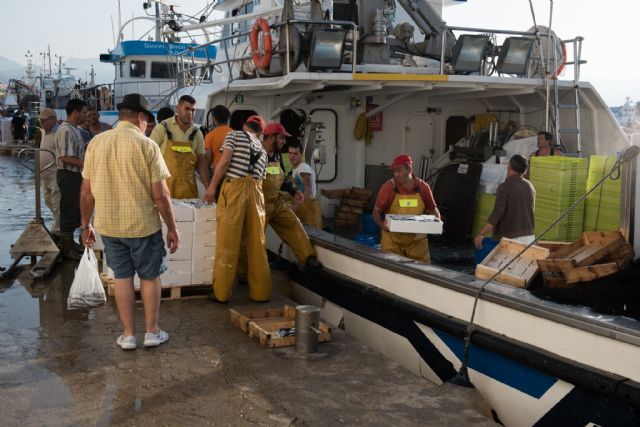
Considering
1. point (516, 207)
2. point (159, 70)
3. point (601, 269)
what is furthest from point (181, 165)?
point (159, 70)

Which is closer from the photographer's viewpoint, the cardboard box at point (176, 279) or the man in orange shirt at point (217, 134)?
the cardboard box at point (176, 279)

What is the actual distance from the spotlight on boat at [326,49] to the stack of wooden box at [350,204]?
7.92 ft

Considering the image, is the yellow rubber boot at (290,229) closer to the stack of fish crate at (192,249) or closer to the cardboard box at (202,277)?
the stack of fish crate at (192,249)

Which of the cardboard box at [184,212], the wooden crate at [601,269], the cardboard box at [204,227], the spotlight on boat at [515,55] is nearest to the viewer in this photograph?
the wooden crate at [601,269]

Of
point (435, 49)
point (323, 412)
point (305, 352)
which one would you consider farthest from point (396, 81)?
point (323, 412)

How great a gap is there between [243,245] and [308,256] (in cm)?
72

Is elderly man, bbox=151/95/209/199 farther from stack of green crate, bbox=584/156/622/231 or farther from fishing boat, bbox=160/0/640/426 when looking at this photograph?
stack of green crate, bbox=584/156/622/231

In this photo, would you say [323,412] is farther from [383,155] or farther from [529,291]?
[383,155]

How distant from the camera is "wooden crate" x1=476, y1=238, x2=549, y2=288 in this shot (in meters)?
4.72

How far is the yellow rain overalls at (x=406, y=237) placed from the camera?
648 centimetres

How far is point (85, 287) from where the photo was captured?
17.5ft

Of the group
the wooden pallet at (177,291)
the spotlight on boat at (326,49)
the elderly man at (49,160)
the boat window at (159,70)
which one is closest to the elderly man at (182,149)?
the wooden pallet at (177,291)

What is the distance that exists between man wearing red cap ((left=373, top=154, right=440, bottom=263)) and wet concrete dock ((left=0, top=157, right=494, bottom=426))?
136 centimetres

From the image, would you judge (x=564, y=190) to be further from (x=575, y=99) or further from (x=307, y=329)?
(x=307, y=329)
